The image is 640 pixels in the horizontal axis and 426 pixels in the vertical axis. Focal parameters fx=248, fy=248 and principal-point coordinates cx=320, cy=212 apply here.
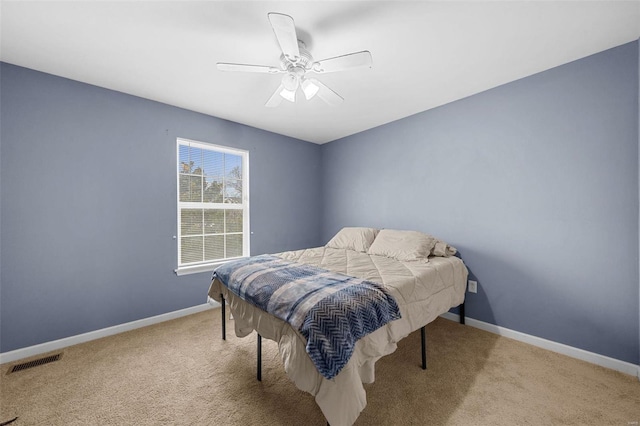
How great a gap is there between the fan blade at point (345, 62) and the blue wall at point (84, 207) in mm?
2007

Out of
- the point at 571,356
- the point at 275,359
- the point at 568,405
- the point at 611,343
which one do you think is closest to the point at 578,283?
the point at 611,343

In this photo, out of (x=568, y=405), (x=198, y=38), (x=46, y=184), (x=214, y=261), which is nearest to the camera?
(x=568, y=405)

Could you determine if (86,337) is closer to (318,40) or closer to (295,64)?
(295,64)

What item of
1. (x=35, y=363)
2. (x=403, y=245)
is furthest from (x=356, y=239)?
(x=35, y=363)

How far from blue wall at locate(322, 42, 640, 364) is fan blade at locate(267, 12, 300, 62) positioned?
204cm

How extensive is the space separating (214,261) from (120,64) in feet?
7.24

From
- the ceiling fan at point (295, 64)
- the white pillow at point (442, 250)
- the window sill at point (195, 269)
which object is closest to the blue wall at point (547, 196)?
the white pillow at point (442, 250)

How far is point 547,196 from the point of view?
7.22 ft

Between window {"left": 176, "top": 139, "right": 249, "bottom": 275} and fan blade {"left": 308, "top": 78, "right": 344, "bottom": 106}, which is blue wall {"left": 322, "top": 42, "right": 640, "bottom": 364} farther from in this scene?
window {"left": 176, "top": 139, "right": 249, "bottom": 275}

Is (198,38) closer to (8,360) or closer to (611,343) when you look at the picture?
(8,360)

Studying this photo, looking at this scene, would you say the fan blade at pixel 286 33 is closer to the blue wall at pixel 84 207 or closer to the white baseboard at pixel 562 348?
the blue wall at pixel 84 207

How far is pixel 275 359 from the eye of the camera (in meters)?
2.04

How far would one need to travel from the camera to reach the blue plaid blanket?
1153 mm

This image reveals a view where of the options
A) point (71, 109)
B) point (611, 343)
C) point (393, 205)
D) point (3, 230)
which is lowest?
point (611, 343)
